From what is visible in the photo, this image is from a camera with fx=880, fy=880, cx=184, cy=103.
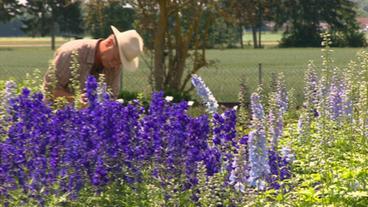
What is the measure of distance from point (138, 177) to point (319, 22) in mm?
69482

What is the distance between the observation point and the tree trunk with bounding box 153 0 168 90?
16.8m

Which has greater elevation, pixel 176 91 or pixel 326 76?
pixel 326 76

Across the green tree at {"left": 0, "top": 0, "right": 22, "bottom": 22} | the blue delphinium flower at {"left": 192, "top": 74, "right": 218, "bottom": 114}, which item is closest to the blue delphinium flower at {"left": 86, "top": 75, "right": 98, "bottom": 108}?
the blue delphinium flower at {"left": 192, "top": 74, "right": 218, "bottom": 114}

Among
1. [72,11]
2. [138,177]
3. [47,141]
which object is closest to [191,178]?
[138,177]

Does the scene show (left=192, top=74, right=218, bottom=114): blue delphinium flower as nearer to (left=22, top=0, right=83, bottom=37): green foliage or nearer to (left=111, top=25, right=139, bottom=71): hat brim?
(left=111, top=25, right=139, bottom=71): hat brim

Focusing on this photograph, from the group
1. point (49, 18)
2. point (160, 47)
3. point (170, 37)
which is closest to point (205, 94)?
point (160, 47)

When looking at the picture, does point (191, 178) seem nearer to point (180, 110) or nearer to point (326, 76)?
point (180, 110)

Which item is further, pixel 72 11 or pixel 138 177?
pixel 72 11

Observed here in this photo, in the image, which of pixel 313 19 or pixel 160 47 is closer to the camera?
pixel 160 47

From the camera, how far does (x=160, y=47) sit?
16969mm

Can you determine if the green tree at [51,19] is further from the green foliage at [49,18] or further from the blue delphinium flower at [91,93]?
the blue delphinium flower at [91,93]

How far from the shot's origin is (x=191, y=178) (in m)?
4.89

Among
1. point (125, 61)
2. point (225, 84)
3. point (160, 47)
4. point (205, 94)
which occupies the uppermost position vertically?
point (125, 61)

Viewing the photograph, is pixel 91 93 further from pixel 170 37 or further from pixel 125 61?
pixel 170 37
